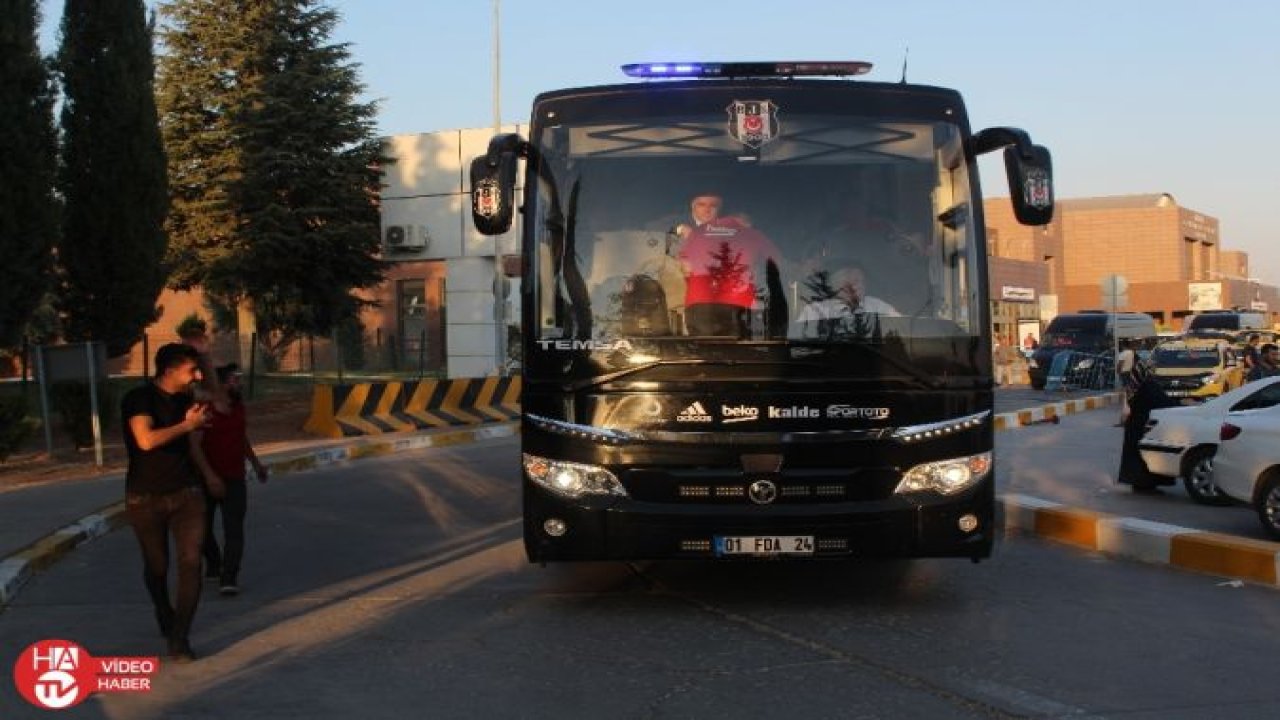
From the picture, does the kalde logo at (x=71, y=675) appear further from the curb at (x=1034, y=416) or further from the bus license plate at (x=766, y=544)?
the curb at (x=1034, y=416)

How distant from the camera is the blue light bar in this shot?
725 centimetres

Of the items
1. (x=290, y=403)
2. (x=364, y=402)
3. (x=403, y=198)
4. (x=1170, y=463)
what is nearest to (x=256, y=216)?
(x=290, y=403)

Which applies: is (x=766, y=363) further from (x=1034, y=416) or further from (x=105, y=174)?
(x=1034, y=416)

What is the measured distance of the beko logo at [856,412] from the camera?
22.1ft

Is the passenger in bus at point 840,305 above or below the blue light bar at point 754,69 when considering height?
below

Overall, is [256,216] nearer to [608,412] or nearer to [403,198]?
[403,198]

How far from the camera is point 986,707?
5.32 meters

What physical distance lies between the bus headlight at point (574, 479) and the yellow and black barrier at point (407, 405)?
15119 millimetres

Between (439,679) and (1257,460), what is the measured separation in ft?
23.0

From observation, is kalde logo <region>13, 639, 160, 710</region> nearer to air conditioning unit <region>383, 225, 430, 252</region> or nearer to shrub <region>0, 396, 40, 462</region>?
shrub <region>0, 396, 40, 462</region>

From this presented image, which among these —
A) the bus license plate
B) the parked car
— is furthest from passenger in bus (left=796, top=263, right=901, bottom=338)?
the parked car

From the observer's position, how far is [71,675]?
6.08m

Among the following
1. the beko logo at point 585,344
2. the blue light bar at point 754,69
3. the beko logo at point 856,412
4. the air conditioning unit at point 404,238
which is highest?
the air conditioning unit at point 404,238

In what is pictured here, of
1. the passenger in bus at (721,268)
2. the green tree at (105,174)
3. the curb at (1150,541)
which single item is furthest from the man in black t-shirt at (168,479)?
the green tree at (105,174)
